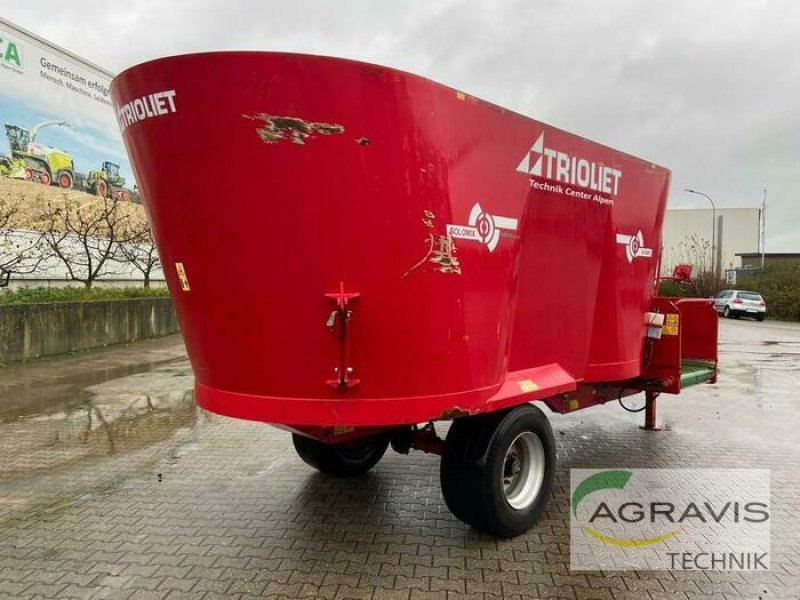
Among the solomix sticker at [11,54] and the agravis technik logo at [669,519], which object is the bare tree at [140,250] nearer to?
the solomix sticker at [11,54]

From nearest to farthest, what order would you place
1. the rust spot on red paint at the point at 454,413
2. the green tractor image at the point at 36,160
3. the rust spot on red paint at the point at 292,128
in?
the rust spot on red paint at the point at 292,128, the rust spot on red paint at the point at 454,413, the green tractor image at the point at 36,160

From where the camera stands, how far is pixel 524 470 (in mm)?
4297

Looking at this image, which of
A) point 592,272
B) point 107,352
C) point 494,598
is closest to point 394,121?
point 592,272

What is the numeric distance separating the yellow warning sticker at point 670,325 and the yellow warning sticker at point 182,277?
4.23 m

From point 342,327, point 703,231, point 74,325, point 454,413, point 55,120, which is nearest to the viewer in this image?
point 342,327

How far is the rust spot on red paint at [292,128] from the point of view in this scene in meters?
3.06

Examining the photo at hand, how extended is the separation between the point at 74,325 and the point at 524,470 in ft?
37.4

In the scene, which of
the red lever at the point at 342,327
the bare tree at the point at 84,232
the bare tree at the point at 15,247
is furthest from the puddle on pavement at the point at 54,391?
the red lever at the point at 342,327

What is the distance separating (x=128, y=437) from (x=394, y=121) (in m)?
5.01

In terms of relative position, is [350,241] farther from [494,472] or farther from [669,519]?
[669,519]

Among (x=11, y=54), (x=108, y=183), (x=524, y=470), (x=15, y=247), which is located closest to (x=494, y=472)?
(x=524, y=470)

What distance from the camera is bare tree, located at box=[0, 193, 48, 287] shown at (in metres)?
13.3

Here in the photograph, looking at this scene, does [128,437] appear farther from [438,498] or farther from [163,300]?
[163,300]

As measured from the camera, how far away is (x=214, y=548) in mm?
3885
